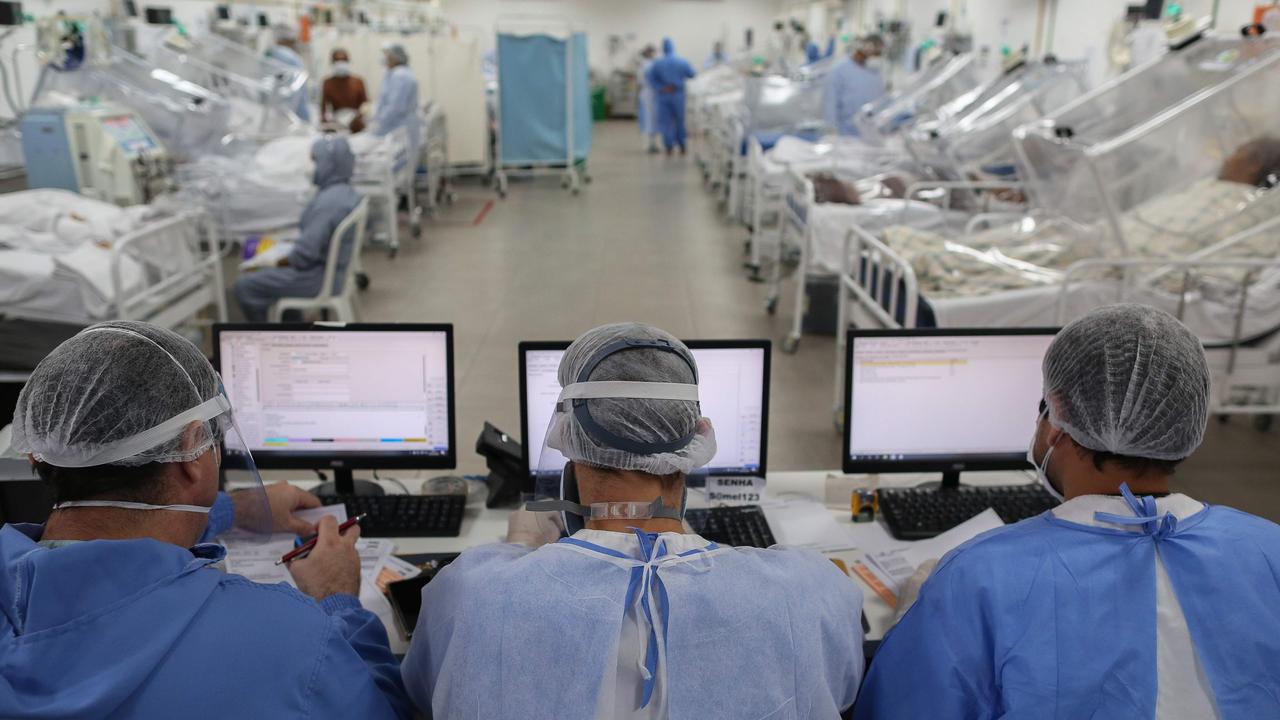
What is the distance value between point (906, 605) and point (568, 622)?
86cm

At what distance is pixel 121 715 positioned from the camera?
104cm

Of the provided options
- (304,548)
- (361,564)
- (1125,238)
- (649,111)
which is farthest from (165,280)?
(649,111)

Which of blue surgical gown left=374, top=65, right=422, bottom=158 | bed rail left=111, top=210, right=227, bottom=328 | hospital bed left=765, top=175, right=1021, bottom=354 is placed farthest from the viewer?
blue surgical gown left=374, top=65, right=422, bottom=158

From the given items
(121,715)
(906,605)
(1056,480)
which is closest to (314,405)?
(121,715)

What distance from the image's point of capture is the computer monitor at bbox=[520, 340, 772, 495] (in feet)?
6.60

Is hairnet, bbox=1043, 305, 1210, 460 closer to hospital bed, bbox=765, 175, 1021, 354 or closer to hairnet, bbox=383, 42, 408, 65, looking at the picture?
hospital bed, bbox=765, 175, 1021, 354

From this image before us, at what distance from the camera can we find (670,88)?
13.5 metres

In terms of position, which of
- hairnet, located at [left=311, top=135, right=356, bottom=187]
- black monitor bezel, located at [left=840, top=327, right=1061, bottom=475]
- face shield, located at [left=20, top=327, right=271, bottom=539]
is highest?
hairnet, located at [left=311, top=135, right=356, bottom=187]

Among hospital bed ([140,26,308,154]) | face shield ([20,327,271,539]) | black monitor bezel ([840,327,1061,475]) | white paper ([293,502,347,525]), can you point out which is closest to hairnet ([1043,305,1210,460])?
black monitor bezel ([840,327,1061,475])

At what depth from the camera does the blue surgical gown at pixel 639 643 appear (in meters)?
1.14

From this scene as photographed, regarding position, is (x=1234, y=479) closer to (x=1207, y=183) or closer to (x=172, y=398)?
(x=1207, y=183)

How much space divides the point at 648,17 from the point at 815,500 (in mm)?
18734

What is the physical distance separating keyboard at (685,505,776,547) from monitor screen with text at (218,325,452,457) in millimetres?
645

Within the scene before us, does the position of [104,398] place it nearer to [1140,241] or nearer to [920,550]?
[920,550]
